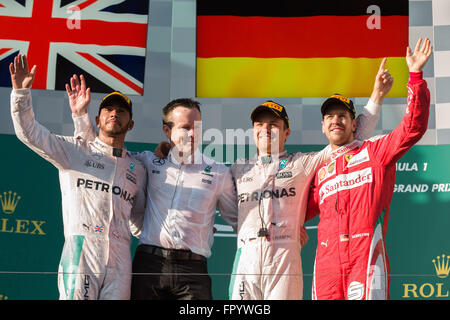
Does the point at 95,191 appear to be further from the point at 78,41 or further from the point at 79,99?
the point at 78,41

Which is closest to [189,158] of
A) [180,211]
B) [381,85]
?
[180,211]

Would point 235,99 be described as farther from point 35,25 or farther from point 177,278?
point 177,278

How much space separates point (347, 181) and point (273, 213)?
1.35ft

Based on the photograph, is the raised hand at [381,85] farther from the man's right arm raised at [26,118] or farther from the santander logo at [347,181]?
the man's right arm raised at [26,118]

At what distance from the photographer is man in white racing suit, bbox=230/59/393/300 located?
3123 millimetres

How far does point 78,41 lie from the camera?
16.2ft

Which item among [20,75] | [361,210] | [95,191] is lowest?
[361,210]

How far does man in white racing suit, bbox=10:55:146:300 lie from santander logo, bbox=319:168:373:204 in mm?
990

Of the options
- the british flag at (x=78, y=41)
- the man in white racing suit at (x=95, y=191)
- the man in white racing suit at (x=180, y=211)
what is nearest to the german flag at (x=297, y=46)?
the british flag at (x=78, y=41)

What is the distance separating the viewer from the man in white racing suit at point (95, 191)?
3.00 m

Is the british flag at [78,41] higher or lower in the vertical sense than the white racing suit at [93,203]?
higher

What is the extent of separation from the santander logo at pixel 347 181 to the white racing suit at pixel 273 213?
180 millimetres

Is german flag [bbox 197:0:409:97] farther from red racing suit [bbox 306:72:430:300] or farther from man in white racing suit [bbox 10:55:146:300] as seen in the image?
red racing suit [bbox 306:72:430:300]

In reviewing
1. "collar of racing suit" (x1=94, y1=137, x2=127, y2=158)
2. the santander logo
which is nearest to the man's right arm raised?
"collar of racing suit" (x1=94, y1=137, x2=127, y2=158)
